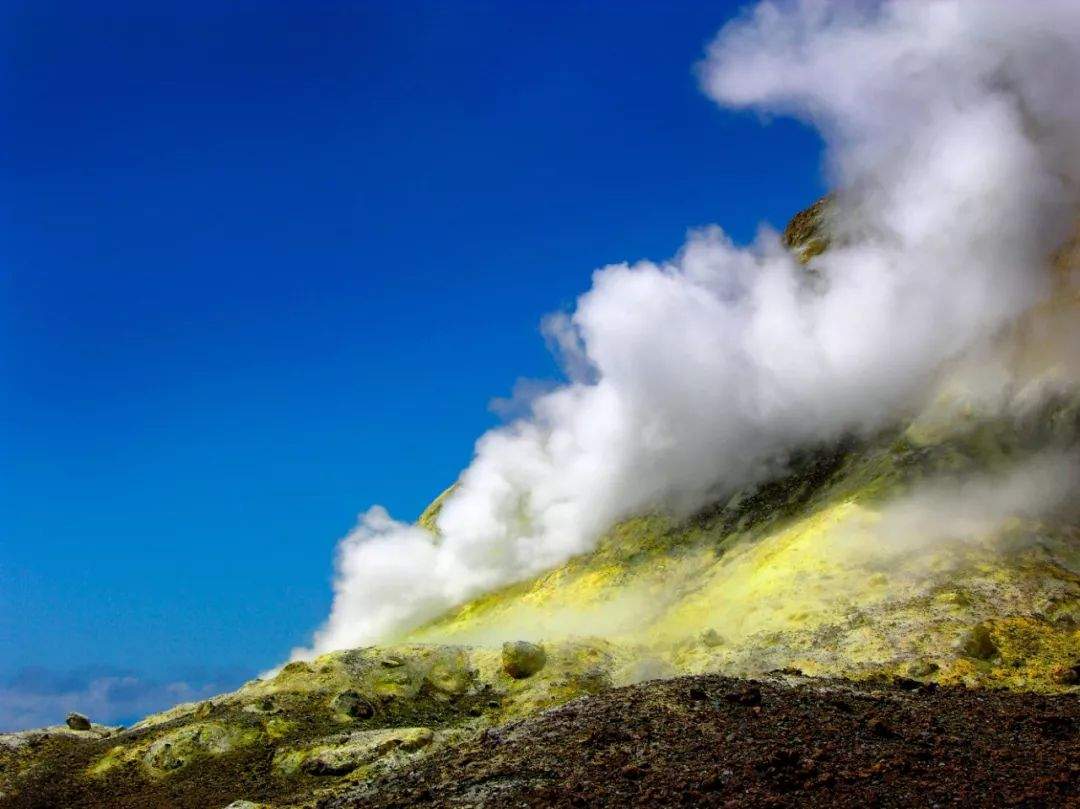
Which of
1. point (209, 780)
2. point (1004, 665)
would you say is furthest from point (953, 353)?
point (209, 780)

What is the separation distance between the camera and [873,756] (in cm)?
1625

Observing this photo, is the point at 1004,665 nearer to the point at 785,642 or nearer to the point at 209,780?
the point at 785,642

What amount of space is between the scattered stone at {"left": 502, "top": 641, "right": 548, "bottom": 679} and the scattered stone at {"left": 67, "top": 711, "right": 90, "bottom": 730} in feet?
55.1

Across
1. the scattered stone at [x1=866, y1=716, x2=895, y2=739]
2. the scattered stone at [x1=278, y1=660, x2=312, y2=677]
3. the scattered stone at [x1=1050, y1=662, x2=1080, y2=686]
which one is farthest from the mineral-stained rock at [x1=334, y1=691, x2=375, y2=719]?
the scattered stone at [x1=1050, y1=662, x2=1080, y2=686]

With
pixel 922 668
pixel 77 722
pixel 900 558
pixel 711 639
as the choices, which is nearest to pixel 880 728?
pixel 922 668

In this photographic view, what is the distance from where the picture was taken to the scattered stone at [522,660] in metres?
33.6

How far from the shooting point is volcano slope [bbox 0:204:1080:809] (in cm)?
1636

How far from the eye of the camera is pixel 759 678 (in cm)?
2458

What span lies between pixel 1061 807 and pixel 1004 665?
15256 millimetres

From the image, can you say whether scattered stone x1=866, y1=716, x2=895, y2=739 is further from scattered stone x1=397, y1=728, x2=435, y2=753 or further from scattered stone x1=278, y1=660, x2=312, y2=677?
scattered stone x1=278, y1=660, x2=312, y2=677

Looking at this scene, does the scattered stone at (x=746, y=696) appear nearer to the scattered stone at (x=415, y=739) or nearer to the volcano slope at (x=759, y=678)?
→ the volcano slope at (x=759, y=678)

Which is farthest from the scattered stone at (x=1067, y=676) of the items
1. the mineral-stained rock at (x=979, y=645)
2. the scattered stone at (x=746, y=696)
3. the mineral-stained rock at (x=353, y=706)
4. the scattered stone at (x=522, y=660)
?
the mineral-stained rock at (x=353, y=706)

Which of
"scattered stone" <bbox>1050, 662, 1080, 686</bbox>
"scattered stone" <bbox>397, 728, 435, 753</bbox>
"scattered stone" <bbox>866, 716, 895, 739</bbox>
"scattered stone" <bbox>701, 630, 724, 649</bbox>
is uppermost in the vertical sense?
"scattered stone" <bbox>701, 630, 724, 649</bbox>

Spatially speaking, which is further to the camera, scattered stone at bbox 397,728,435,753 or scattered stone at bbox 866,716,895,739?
scattered stone at bbox 397,728,435,753
